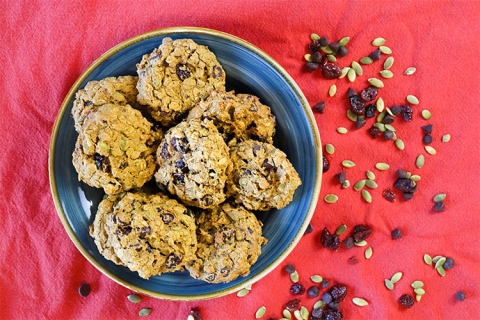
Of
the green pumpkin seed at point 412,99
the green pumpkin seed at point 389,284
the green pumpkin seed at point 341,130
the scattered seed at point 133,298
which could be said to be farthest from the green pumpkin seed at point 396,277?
the scattered seed at point 133,298

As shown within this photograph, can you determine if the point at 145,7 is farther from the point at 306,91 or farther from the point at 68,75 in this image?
the point at 306,91

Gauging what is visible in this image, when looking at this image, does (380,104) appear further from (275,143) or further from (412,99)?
(275,143)

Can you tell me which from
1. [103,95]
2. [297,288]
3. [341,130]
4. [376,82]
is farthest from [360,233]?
[103,95]

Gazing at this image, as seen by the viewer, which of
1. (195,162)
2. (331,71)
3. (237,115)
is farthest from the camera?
(331,71)

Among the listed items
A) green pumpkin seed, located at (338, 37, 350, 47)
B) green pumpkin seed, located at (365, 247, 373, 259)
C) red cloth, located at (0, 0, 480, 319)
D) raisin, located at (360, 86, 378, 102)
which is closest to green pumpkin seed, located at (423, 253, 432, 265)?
red cloth, located at (0, 0, 480, 319)

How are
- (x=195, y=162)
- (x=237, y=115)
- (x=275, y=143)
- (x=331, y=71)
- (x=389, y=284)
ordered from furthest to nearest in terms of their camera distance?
1. (x=389, y=284)
2. (x=331, y=71)
3. (x=275, y=143)
4. (x=237, y=115)
5. (x=195, y=162)

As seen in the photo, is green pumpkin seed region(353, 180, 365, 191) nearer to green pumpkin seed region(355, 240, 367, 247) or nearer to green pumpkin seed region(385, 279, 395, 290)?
green pumpkin seed region(355, 240, 367, 247)
